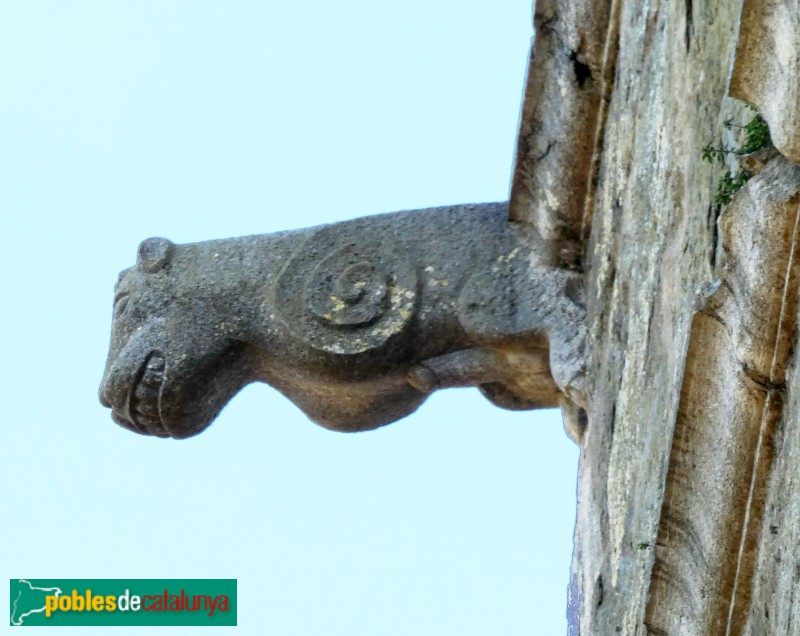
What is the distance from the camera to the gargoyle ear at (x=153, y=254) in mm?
4633

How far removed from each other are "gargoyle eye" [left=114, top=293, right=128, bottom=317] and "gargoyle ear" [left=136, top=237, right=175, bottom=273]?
91 millimetres

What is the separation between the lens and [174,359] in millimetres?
4398

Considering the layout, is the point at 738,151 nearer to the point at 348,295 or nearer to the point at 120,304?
the point at 348,295

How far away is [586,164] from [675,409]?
1171mm

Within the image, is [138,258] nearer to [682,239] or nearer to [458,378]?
[458,378]

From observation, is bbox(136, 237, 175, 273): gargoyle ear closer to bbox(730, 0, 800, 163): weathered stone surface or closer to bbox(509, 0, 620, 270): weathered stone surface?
bbox(509, 0, 620, 270): weathered stone surface

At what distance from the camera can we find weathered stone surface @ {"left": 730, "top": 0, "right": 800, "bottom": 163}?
2.38m

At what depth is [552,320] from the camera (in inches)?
157

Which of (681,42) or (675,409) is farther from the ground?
(681,42)

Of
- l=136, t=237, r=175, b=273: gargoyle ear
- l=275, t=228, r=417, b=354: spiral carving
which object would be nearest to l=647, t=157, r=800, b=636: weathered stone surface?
l=275, t=228, r=417, b=354: spiral carving

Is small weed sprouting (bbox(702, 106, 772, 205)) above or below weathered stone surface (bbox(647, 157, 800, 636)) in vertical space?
above

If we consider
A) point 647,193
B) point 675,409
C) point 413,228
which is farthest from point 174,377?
point 675,409

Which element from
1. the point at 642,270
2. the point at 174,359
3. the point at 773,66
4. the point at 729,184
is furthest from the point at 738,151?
the point at 174,359

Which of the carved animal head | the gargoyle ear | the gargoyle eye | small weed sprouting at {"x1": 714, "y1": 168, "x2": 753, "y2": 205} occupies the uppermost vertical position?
the gargoyle ear
